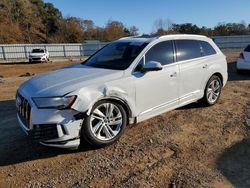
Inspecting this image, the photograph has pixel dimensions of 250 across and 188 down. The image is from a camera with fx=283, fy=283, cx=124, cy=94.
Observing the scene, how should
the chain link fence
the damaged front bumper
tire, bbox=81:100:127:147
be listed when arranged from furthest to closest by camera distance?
the chain link fence < tire, bbox=81:100:127:147 < the damaged front bumper

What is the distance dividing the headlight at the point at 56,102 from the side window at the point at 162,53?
5.63 ft

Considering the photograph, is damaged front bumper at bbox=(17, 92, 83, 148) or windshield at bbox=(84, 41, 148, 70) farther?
windshield at bbox=(84, 41, 148, 70)

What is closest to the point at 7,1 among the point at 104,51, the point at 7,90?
the point at 7,90

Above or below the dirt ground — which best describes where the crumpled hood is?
above

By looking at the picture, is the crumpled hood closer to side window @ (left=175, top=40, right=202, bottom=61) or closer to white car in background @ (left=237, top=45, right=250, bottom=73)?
side window @ (left=175, top=40, right=202, bottom=61)

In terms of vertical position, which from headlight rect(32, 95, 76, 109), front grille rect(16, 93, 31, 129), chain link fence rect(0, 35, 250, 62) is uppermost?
chain link fence rect(0, 35, 250, 62)

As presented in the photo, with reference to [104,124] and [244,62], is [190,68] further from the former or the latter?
[244,62]

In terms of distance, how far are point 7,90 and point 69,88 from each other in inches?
236

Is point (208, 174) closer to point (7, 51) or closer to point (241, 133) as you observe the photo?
point (241, 133)

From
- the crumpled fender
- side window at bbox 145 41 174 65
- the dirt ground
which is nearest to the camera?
the dirt ground

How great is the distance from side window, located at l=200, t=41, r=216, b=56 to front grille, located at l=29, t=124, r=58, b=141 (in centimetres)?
393

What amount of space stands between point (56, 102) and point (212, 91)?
13.1 ft

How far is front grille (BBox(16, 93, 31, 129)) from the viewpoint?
160 inches

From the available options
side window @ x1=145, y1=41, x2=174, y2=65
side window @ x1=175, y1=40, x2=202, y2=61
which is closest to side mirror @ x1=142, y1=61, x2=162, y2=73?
side window @ x1=145, y1=41, x2=174, y2=65
